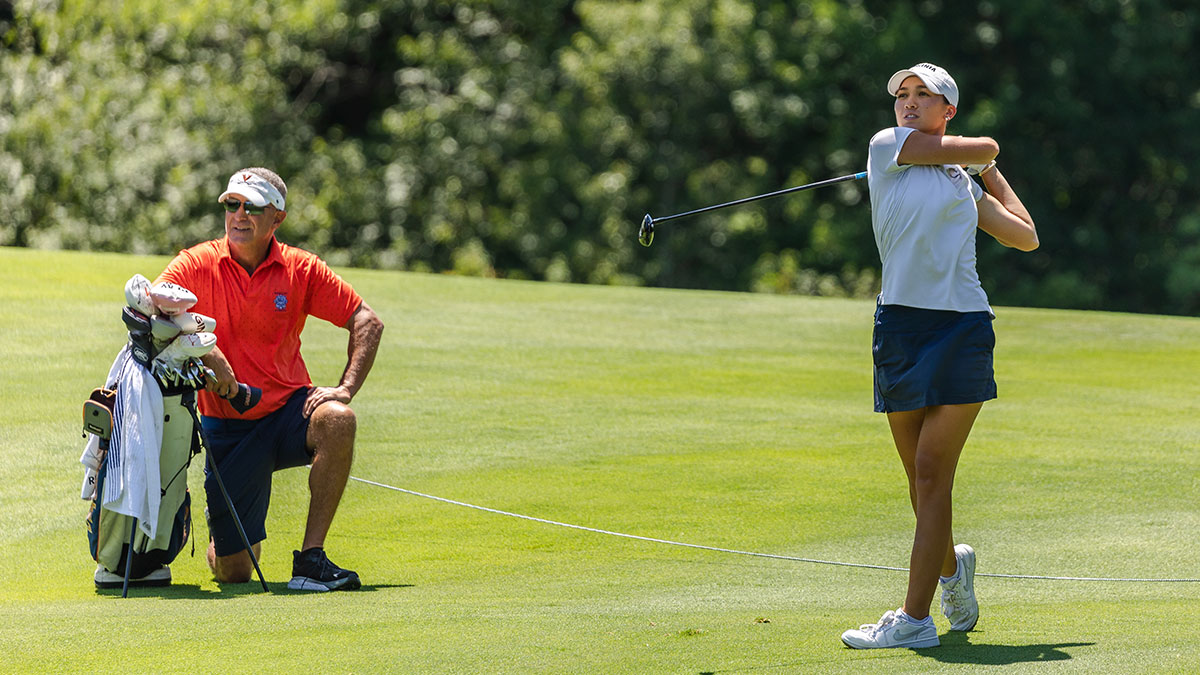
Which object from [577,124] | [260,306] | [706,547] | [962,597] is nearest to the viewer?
[962,597]

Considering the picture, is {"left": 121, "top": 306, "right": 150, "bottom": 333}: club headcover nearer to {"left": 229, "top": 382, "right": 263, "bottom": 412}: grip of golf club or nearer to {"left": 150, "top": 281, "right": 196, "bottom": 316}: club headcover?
{"left": 150, "top": 281, "right": 196, "bottom": 316}: club headcover

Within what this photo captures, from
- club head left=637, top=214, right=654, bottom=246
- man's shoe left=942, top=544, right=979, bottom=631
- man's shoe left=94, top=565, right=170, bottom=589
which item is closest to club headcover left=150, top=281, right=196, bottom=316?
man's shoe left=94, top=565, right=170, bottom=589

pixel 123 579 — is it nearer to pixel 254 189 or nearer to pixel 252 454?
pixel 252 454

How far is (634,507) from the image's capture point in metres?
7.91

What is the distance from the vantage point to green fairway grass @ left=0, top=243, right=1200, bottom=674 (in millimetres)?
4953

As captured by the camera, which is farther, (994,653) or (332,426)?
(332,426)

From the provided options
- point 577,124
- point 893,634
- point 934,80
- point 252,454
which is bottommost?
point 893,634

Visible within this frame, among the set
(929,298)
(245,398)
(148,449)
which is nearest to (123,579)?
(148,449)

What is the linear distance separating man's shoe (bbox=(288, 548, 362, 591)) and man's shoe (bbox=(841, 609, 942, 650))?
217cm

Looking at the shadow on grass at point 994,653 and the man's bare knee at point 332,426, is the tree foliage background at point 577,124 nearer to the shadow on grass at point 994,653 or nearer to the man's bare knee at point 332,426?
the man's bare knee at point 332,426

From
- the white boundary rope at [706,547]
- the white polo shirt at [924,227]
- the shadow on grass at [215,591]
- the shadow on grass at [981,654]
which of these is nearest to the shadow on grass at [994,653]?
the shadow on grass at [981,654]

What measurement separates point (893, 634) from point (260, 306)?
310 cm

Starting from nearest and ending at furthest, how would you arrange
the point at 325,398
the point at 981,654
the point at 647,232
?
the point at 981,654
the point at 647,232
the point at 325,398

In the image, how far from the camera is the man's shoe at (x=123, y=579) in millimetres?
6309
